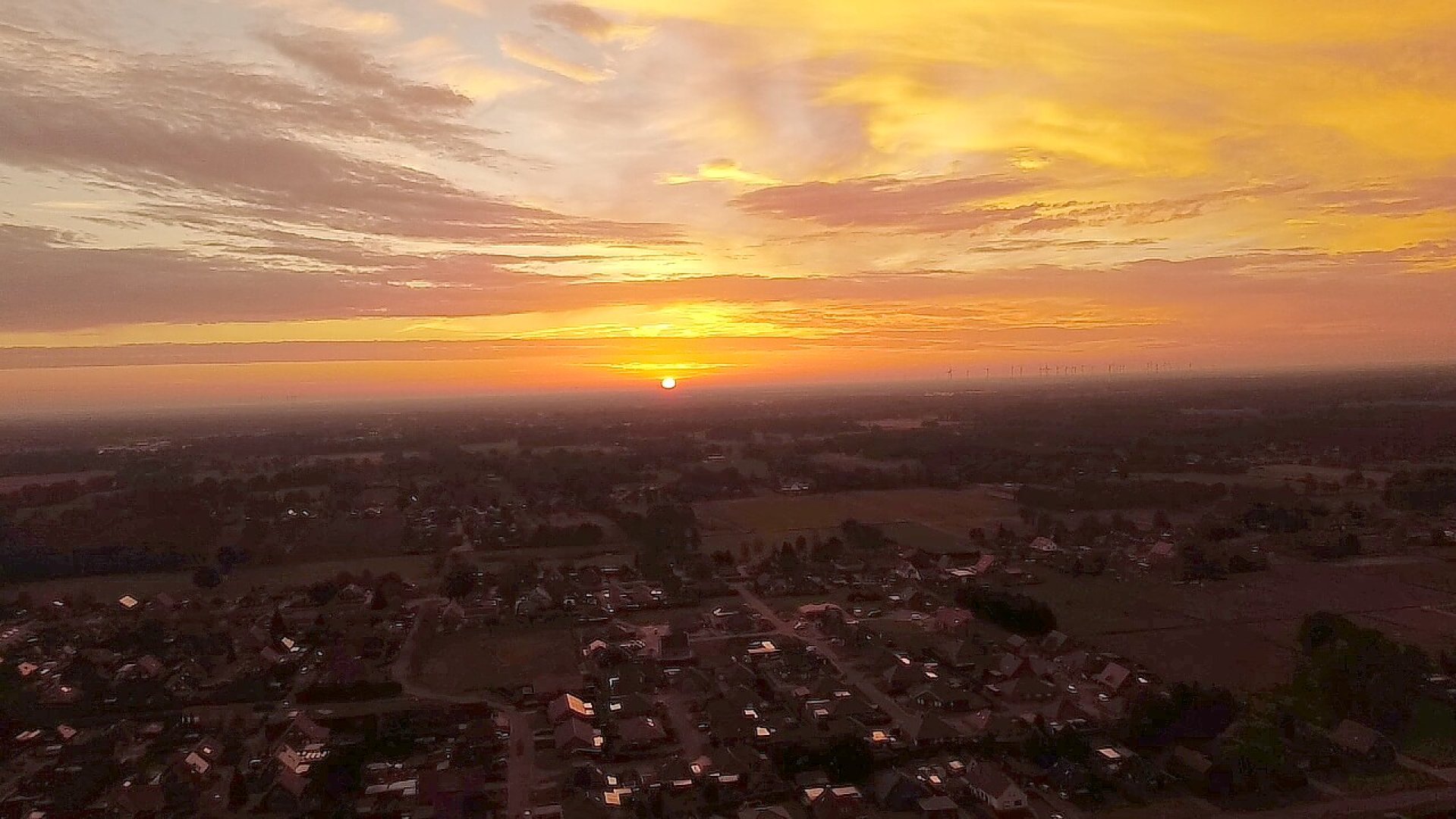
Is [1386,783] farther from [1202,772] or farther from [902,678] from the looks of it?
[902,678]

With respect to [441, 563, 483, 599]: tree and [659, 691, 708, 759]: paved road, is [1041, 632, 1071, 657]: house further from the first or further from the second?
[441, 563, 483, 599]: tree

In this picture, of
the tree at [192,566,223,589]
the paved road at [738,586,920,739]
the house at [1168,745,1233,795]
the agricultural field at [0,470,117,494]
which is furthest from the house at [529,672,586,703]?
the agricultural field at [0,470,117,494]

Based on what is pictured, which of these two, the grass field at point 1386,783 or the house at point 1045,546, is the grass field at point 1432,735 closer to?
the grass field at point 1386,783

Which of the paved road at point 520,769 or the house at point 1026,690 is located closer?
the paved road at point 520,769

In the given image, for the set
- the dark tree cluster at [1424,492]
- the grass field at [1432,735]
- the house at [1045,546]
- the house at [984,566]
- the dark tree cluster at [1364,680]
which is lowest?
the house at [984,566]

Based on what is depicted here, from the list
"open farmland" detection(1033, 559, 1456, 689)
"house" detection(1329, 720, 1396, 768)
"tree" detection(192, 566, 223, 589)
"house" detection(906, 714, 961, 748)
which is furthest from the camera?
"tree" detection(192, 566, 223, 589)

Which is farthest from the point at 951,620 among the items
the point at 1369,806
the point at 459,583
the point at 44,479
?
the point at 44,479

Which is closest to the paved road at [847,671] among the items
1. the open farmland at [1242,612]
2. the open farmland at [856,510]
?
the open farmland at [1242,612]
